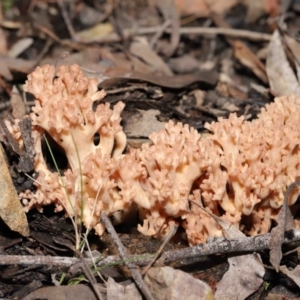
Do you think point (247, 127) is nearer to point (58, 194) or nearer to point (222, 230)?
point (222, 230)

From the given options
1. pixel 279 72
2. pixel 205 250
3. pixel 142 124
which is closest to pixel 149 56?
pixel 279 72

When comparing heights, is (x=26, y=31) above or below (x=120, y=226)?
above

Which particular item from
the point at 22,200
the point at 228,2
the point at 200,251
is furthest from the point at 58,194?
the point at 228,2

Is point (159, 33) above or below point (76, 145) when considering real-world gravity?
below

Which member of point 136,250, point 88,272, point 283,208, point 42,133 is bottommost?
point 136,250

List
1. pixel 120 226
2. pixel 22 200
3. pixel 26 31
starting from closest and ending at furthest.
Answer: pixel 22 200 → pixel 120 226 → pixel 26 31

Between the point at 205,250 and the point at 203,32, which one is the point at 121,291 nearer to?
the point at 205,250
